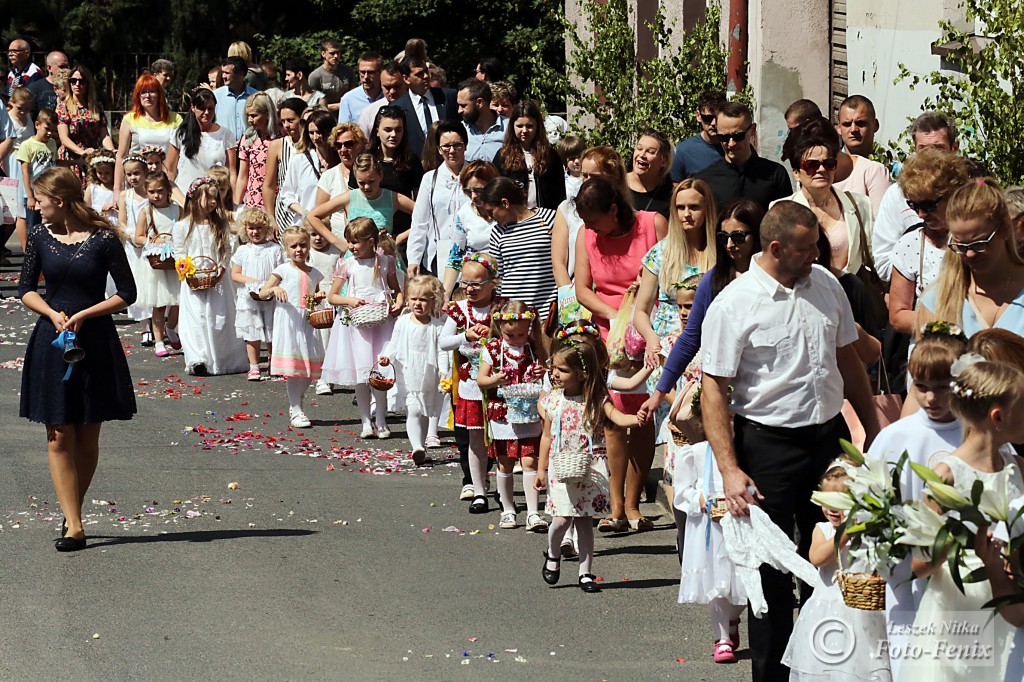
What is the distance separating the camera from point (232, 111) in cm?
1847

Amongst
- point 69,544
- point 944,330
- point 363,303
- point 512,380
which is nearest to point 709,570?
point 944,330

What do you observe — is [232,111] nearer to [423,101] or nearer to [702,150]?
[423,101]

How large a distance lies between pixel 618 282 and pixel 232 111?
9.67 metres

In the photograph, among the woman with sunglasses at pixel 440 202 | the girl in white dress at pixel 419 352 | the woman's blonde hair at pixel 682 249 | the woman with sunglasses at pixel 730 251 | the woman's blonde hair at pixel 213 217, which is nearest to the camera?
the woman with sunglasses at pixel 730 251

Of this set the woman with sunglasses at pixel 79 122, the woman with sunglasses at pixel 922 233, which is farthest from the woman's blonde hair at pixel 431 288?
the woman with sunglasses at pixel 79 122

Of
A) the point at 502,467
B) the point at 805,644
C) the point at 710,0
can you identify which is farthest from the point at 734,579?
the point at 710,0

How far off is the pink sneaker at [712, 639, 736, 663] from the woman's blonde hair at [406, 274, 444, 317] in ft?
15.9

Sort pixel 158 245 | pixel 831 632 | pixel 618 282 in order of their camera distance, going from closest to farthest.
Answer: pixel 831 632 < pixel 618 282 < pixel 158 245

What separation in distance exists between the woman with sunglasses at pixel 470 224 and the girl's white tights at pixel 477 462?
160cm

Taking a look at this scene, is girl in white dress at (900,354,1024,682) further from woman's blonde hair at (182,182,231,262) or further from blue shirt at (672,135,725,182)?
woman's blonde hair at (182,182,231,262)

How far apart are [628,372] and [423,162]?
428 cm

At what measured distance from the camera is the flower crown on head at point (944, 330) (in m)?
6.26

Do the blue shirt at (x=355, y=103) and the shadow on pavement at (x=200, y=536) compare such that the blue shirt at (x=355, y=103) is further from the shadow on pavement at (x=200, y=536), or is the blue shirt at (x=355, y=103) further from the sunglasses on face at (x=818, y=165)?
the sunglasses on face at (x=818, y=165)

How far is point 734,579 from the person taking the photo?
23.9ft
